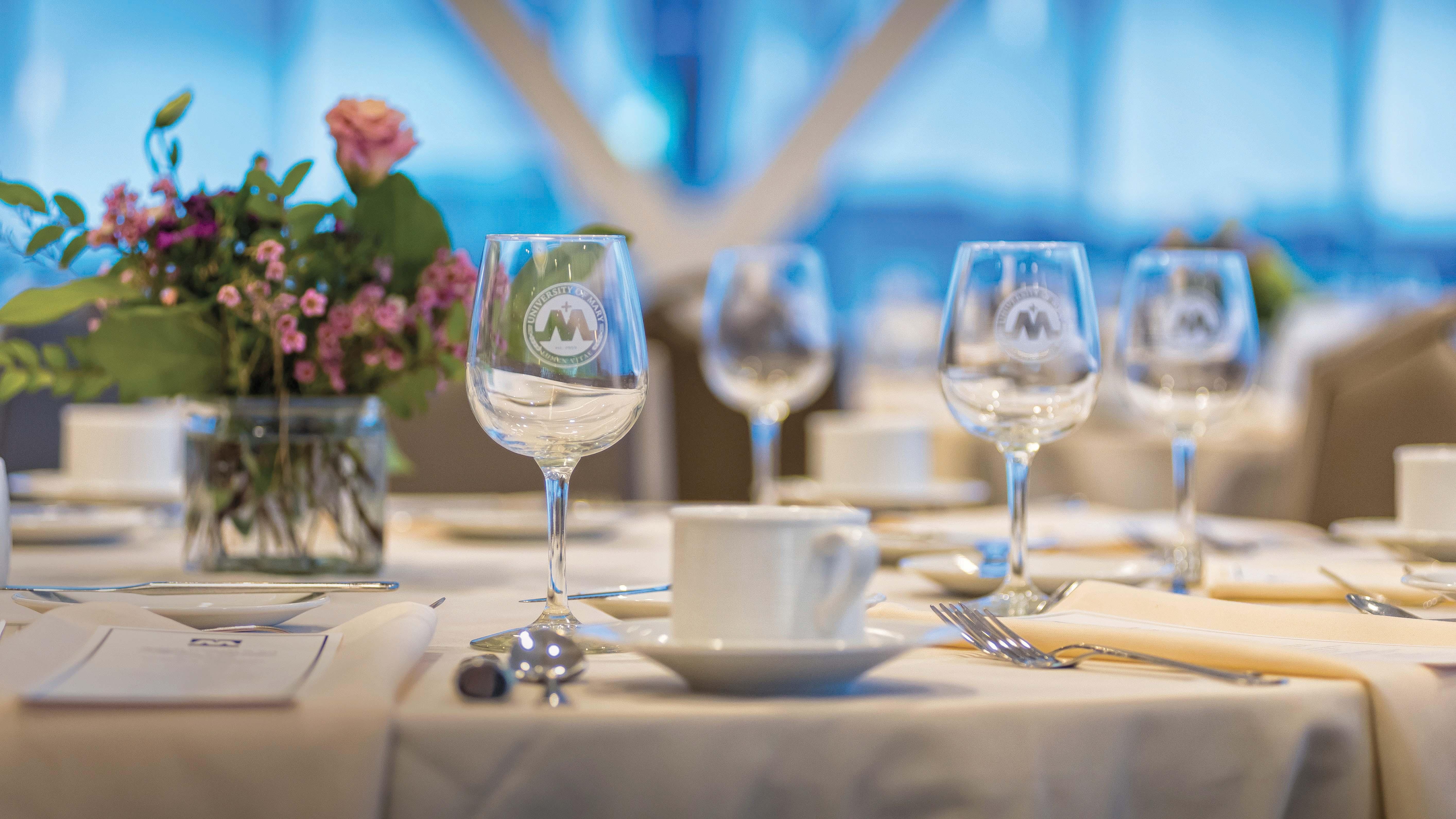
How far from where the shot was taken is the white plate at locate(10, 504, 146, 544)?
1.20 meters

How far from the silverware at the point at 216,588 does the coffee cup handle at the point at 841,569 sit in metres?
0.30

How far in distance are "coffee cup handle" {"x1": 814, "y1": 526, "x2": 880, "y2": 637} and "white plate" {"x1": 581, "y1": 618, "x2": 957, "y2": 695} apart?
0.01m

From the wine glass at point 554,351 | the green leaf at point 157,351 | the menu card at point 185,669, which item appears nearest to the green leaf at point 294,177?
the green leaf at point 157,351

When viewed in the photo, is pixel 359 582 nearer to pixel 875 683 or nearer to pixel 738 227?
pixel 875 683

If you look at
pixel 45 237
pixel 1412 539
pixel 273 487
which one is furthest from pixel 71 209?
pixel 1412 539

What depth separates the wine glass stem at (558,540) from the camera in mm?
700

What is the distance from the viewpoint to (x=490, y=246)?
0.69m

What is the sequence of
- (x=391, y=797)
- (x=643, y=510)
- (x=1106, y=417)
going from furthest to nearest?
(x=1106, y=417), (x=643, y=510), (x=391, y=797)

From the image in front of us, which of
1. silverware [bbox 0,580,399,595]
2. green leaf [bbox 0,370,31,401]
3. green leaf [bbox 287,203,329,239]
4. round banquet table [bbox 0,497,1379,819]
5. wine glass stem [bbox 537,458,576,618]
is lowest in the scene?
round banquet table [bbox 0,497,1379,819]

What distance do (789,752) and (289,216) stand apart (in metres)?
0.66

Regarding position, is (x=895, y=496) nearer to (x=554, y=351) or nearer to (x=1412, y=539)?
(x=1412, y=539)

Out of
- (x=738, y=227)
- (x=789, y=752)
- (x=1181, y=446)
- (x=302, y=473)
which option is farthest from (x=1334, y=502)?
(x=738, y=227)

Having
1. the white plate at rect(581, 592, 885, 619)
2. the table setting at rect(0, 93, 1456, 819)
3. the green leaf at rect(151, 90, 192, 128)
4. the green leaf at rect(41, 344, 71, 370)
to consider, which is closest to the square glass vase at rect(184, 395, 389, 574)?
the table setting at rect(0, 93, 1456, 819)

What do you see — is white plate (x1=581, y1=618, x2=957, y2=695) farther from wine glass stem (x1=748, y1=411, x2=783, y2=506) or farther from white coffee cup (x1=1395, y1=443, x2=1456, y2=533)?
wine glass stem (x1=748, y1=411, x2=783, y2=506)
